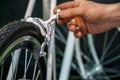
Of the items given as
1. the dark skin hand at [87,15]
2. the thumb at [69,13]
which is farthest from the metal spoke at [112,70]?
the thumb at [69,13]

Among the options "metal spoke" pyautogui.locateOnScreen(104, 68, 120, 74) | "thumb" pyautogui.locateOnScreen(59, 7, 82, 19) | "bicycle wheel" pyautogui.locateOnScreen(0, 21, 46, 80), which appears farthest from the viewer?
"metal spoke" pyautogui.locateOnScreen(104, 68, 120, 74)

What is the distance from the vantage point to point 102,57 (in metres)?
1.89

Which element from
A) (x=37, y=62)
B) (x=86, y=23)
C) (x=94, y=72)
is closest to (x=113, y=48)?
(x=94, y=72)

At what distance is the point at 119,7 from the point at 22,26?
32cm

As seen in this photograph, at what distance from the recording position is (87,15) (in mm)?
815

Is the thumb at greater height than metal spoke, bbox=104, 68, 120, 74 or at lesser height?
lesser

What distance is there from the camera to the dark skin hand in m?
0.78

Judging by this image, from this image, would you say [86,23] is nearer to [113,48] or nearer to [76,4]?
[76,4]

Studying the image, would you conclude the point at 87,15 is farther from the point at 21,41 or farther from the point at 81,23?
the point at 21,41

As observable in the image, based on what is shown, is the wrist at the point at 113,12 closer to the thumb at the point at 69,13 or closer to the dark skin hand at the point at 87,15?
the dark skin hand at the point at 87,15

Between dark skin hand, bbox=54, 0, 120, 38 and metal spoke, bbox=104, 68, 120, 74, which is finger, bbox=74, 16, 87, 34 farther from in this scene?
metal spoke, bbox=104, 68, 120, 74

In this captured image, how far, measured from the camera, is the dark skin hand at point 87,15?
78cm

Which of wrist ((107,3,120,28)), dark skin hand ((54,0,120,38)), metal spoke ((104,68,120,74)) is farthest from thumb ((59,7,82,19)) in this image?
metal spoke ((104,68,120,74))

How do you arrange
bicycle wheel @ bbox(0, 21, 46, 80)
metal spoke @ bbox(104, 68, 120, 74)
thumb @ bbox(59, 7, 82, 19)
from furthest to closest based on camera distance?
metal spoke @ bbox(104, 68, 120, 74)
thumb @ bbox(59, 7, 82, 19)
bicycle wheel @ bbox(0, 21, 46, 80)
